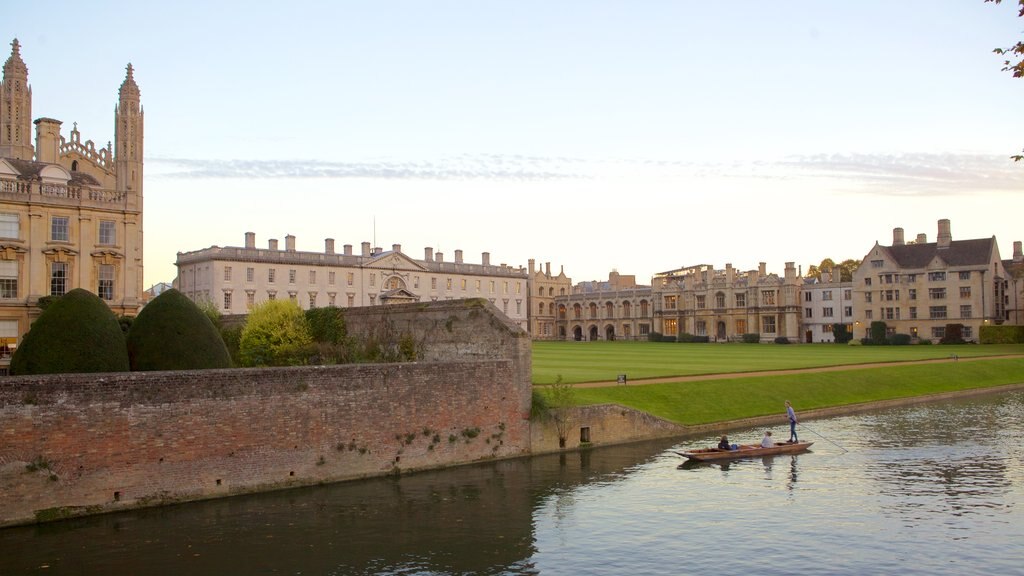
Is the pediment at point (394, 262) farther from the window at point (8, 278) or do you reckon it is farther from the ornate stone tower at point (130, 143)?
the window at point (8, 278)

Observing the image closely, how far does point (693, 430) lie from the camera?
32.2 meters

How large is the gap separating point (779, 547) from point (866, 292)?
3262 inches

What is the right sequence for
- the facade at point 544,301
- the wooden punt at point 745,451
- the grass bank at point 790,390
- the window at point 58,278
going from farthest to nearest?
the facade at point 544,301, the window at point 58,278, the grass bank at point 790,390, the wooden punt at point 745,451

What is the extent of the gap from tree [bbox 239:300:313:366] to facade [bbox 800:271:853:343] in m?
73.6

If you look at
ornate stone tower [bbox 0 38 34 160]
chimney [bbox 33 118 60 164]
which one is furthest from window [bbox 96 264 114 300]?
ornate stone tower [bbox 0 38 34 160]

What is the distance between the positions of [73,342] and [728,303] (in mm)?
91428

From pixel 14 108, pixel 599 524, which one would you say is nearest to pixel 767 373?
pixel 599 524

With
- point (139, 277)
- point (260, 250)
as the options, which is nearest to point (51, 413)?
point (139, 277)

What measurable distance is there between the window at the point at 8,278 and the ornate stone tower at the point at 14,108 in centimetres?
1086

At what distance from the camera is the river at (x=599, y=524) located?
15.9 metres

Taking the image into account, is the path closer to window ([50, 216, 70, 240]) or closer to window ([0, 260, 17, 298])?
window ([50, 216, 70, 240])

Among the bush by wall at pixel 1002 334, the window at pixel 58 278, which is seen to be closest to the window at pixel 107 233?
the window at pixel 58 278

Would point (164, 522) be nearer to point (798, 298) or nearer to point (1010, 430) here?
point (1010, 430)

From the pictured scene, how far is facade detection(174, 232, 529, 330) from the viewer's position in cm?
8088
